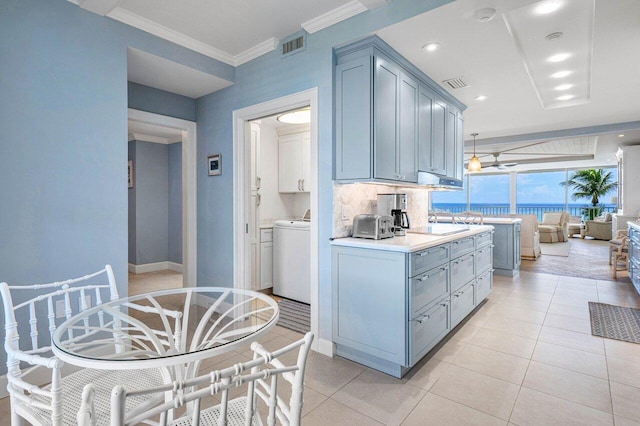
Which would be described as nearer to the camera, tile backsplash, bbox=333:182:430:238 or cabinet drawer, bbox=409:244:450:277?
cabinet drawer, bbox=409:244:450:277

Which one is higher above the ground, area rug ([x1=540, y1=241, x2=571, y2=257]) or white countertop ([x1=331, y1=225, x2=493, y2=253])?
white countertop ([x1=331, y1=225, x2=493, y2=253])

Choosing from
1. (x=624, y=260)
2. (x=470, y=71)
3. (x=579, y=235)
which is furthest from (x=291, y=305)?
(x=579, y=235)

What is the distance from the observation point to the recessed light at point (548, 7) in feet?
7.27

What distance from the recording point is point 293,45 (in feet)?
9.72

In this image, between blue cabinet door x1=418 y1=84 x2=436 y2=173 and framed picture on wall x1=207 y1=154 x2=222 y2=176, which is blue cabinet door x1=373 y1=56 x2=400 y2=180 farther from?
framed picture on wall x1=207 y1=154 x2=222 y2=176

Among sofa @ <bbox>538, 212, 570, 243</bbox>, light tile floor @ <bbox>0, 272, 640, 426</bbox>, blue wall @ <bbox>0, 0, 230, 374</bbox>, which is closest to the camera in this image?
light tile floor @ <bbox>0, 272, 640, 426</bbox>

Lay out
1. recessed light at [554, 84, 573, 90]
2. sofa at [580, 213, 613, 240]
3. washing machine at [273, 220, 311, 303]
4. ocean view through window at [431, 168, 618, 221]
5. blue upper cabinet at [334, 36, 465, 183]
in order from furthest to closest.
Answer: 1. ocean view through window at [431, 168, 618, 221]
2. sofa at [580, 213, 613, 240]
3. washing machine at [273, 220, 311, 303]
4. recessed light at [554, 84, 573, 90]
5. blue upper cabinet at [334, 36, 465, 183]

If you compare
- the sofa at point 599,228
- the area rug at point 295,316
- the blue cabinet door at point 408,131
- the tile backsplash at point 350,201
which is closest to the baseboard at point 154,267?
the area rug at point 295,316

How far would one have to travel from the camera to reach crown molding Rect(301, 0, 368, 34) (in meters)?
2.53

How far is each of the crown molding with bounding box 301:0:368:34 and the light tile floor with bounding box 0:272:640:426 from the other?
273 centimetres

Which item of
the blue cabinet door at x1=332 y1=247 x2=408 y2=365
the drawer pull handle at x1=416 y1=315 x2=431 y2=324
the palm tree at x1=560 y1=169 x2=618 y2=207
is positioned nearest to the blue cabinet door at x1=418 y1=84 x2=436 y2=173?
the blue cabinet door at x1=332 y1=247 x2=408 y2=365

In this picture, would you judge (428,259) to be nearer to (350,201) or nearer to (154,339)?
(350,201)

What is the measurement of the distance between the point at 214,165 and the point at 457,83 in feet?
9.34

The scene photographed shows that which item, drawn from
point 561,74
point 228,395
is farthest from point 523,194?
point 228,395
